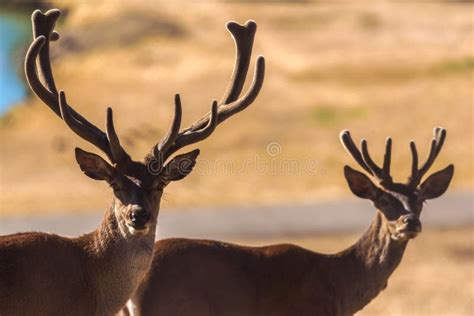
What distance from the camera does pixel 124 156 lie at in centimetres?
1027

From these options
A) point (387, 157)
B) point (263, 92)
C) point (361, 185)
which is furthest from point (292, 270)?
point (263, 92)

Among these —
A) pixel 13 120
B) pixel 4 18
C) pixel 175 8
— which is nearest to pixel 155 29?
pixel 175 8

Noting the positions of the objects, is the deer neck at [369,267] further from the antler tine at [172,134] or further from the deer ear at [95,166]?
the deer ear at [95,166]

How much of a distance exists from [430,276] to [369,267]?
10.1m

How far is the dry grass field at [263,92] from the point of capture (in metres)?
32.7

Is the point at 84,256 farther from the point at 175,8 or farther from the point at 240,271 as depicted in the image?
→ the point at 175,8

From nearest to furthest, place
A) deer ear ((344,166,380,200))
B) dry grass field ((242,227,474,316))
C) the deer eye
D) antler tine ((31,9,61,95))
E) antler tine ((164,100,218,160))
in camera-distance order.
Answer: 1. the deer eye
2. antler tine ((164,100,218,160))
3. antler tine ((31,9,61,95))
4. deer ear ((344,166,380,200))
5. dry grass field ((242,227,474,316))

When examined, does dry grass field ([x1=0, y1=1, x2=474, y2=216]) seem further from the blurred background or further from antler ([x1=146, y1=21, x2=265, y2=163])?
antler ([x1=146, y1=21, x2=265, y2=163])

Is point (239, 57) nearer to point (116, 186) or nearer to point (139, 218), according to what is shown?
point (116, 186)

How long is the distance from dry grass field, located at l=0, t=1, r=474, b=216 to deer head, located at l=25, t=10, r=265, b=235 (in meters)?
14.1

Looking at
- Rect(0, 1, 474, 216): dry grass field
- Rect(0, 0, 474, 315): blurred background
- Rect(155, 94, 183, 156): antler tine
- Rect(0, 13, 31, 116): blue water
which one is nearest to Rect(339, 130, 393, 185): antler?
Rect(155, 94, 183, 156): antler tine

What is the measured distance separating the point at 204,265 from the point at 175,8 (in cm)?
4212

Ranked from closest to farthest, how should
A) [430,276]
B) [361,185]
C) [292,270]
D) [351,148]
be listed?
1. [292,270]
2. [361,185]
3. [351,148]
4. [430,276]

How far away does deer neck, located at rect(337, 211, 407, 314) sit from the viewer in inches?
485
